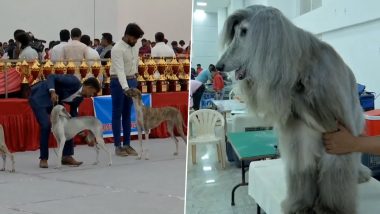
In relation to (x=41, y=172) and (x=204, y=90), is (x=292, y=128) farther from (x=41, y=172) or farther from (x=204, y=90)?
(x=41, y=172)

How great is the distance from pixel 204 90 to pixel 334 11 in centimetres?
67

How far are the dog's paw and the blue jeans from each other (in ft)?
7.85

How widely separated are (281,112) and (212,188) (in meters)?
0.59

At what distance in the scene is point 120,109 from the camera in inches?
137

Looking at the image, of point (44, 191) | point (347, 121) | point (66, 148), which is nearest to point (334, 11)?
point (347, 121)

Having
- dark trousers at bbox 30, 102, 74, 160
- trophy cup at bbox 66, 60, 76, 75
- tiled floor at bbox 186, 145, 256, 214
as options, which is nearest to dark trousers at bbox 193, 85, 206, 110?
tiled floor at bbox 186, 145, 256, 214

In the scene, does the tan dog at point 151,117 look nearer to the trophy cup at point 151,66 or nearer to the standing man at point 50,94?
the standing man at point 50,94

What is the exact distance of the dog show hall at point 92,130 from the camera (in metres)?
2.48

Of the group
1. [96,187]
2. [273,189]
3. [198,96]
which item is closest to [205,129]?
[198,96]

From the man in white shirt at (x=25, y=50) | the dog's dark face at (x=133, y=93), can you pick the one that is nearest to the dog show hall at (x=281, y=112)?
the dog's dark face at (x=133, y=93)

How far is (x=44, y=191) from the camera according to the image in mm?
2576

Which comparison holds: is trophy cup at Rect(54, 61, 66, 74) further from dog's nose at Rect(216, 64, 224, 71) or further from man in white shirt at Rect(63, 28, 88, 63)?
dog's nose at Rect(216, 64, 224, 71)

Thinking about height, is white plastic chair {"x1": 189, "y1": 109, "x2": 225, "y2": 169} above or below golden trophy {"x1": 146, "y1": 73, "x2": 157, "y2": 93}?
below

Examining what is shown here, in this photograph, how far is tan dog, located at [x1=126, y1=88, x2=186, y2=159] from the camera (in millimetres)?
3234
